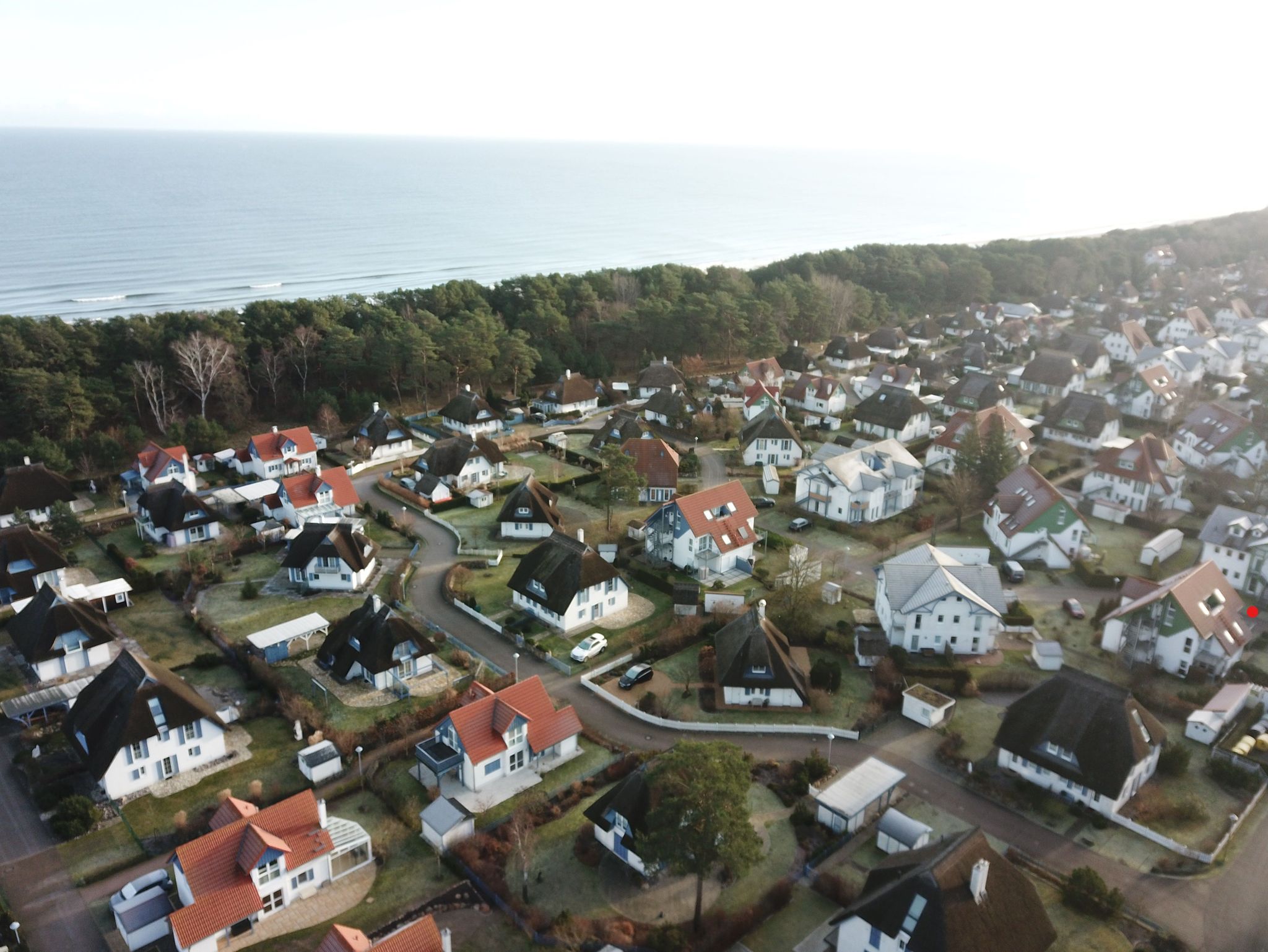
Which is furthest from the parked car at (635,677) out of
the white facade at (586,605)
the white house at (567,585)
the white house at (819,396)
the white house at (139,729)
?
the white house at (819,396)

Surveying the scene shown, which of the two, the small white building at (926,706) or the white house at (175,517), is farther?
the white house at (175,517)

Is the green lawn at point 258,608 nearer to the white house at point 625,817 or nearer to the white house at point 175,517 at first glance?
the white house at point 175,517

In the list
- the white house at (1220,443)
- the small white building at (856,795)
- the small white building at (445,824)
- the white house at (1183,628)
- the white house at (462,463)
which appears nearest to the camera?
the small white building at (445,824)

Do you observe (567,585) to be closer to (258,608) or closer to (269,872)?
(258,608)

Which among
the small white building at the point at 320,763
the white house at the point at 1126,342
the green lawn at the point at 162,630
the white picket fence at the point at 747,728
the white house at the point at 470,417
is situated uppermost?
the white house at the point at 1126,342

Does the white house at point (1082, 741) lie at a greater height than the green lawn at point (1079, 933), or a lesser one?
greater

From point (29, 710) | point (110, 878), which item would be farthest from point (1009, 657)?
point (29, 710)
